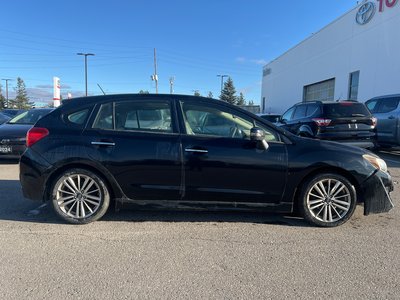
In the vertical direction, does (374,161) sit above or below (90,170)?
above

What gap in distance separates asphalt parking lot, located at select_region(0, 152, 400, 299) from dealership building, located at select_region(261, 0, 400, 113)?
696 inches

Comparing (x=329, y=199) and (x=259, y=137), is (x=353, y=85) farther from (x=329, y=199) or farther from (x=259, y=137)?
(x=259, y=137)

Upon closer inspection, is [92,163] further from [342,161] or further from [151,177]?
[342,161]

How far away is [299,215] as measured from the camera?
4.66 meters

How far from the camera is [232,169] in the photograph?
174 inches

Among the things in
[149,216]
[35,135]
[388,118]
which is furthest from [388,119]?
[35,135]

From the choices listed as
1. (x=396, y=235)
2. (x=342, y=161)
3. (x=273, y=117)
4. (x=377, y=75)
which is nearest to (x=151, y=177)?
(x=342, y=161)

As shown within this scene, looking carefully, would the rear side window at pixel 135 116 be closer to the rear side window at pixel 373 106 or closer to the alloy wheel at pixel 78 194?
the alloy wheel at pixel 78 194

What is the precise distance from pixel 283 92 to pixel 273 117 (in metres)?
22.1

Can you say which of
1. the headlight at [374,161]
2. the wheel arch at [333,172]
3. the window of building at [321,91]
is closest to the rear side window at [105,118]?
the wheel arch at [333,172]

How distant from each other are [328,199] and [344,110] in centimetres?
553

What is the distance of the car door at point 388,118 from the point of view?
10969 mm

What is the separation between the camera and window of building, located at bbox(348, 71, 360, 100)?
23628mm

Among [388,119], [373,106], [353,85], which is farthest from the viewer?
[353,85]
